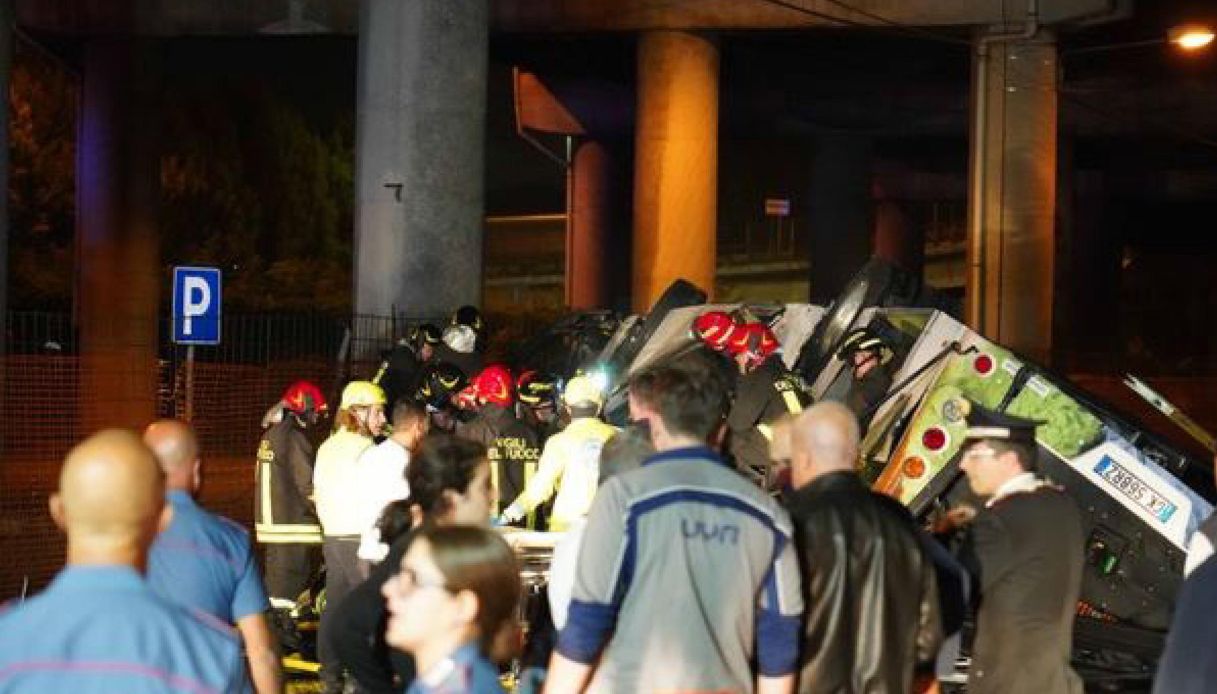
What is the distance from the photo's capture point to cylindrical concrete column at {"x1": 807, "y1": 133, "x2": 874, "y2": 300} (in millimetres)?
53281

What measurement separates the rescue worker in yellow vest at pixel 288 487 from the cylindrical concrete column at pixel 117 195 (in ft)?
89.2

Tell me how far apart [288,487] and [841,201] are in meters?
38.9

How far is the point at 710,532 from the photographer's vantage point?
7043 mm

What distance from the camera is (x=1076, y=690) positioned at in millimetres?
8883

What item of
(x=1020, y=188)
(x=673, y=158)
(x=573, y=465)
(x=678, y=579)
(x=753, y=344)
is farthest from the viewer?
(x=673, y=158)

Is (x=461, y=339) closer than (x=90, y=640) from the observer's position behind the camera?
No

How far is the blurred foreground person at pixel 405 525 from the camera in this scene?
739 centimetres

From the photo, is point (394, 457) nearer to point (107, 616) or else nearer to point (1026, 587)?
point (1026, 587)

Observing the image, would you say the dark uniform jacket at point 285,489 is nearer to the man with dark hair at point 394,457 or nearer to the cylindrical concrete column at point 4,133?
the man with dark hair at point 394,457

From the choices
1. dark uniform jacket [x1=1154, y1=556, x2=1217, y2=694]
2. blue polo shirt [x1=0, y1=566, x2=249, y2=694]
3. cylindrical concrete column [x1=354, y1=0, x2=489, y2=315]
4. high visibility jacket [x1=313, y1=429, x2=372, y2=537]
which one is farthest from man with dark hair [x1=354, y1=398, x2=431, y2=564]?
cylindrical concrete column [x1=354, y1=0, x2=489, y2=315]

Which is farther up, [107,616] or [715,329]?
[715,329]

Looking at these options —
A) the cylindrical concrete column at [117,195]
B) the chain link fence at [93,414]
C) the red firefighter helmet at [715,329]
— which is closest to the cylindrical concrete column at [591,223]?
the cylindrical concrete column at [117,195]

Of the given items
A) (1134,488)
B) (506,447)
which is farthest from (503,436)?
(1134,488)

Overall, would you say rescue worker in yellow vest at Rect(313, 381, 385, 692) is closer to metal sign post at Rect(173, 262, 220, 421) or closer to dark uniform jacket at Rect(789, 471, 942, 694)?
metal sign post at Rect(173, 262, 220, 421)
